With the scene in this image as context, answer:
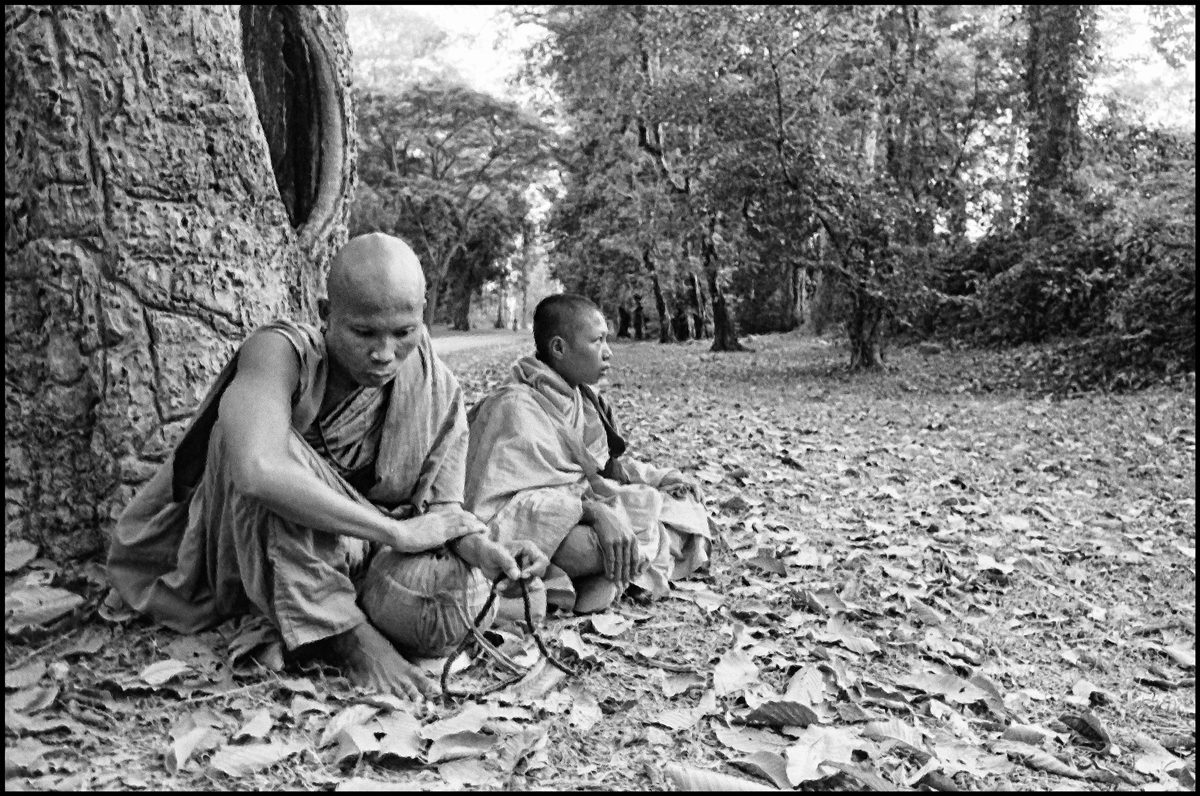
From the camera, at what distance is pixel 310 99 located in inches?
197

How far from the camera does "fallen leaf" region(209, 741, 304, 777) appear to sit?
2471mm

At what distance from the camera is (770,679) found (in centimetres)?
339

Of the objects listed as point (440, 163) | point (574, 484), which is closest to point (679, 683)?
point (574, 484)

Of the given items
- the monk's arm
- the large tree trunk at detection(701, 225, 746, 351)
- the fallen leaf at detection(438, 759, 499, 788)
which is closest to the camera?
the fallen leaf at detection(438, 759, 499, 788)

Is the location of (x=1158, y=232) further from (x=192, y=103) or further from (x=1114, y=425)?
(x=192, y=103)

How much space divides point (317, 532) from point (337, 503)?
0.75 ft

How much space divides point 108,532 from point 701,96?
33.1 ft

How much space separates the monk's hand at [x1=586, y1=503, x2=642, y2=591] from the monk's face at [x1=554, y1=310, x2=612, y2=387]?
2.23 ft

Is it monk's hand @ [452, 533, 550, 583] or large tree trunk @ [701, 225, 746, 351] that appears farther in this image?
large tree trunk @ [701, 225, 746, 351]

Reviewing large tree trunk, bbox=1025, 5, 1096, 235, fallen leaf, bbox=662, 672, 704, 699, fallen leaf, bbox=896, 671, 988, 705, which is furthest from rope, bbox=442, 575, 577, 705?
large tree trunk, bbox=1025, 5, 1096, 235

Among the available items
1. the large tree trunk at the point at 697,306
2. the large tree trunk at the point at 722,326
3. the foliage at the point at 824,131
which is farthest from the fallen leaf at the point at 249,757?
the large tree trunk at the point at 697,306

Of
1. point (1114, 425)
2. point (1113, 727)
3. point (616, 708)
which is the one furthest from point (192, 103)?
point (1114, 425)

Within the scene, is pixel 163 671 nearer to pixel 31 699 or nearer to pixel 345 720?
pixel 31 699

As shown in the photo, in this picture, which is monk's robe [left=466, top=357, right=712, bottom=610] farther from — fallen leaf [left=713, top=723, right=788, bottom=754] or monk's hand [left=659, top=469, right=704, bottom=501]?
fallen leaf [left=713, top=723, right=788, bottom=754]
